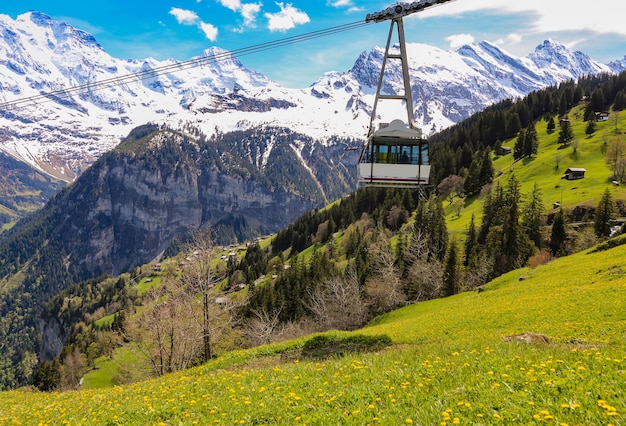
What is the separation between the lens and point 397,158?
23844 millimetres

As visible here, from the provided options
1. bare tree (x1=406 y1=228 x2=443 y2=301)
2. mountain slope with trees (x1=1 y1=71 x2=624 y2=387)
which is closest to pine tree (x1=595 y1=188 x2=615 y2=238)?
mountain slope with trees (x1=1 y1=71 x2=624 y2=387)

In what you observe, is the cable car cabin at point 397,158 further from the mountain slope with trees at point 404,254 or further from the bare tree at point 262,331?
the bare tree at point 262,331

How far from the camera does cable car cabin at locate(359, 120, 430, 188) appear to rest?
931 inches

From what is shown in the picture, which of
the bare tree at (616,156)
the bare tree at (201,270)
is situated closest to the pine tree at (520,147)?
the bare tree at (616,156)

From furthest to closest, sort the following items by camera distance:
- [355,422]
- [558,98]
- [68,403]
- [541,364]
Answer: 1. [558,98]
2. [68,403]
3. [541,364]
4. [355,422]

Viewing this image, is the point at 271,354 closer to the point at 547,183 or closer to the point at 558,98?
the point at 547,183

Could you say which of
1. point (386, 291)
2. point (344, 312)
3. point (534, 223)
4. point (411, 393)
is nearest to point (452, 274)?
point (386, 291)

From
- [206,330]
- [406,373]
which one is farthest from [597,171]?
[406,373]

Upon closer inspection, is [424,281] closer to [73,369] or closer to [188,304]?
[188,304]

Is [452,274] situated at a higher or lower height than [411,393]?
lower

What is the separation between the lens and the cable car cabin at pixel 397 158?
77.6 ft

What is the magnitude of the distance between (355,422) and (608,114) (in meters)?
187

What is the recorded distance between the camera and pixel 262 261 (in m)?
161

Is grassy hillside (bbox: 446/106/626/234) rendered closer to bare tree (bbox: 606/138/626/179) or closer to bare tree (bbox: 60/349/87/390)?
bare tree (bbox: 606/138/626/179)
